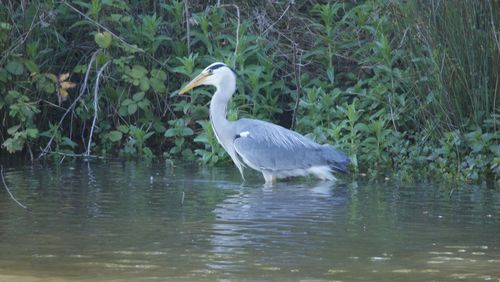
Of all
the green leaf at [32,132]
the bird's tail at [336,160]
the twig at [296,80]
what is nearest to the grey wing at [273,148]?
the bird's tail at [336,160]

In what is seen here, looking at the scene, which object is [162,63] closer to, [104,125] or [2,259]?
[104,125]

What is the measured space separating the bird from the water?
210 millimetres

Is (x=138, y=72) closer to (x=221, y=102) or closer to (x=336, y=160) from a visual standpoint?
(x=221, y=102)

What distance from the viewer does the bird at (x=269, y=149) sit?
10.0 m

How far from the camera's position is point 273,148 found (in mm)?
10273

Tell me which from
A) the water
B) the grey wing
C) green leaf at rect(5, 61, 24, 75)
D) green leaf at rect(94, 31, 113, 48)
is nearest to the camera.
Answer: the water

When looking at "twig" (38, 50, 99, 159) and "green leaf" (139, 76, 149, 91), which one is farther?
"green leaf" (139, 76, 149, 91)

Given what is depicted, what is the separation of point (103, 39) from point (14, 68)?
0.92m

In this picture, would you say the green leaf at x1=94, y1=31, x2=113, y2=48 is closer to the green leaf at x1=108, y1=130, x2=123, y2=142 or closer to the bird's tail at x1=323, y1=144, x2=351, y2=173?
the green leaf at x1=108, y1=130, x2=123, y2=142

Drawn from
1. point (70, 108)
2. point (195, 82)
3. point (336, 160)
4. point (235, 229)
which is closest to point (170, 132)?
point (195, 82)

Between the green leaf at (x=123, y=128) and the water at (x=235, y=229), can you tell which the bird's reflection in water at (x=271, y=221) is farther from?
the green leaf at (x=123, y=128)

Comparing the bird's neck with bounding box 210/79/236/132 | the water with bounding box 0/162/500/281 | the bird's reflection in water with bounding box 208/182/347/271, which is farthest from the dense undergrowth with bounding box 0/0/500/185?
the bird's reflection in water with bounding box 208/182/347/271

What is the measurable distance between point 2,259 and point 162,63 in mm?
5727

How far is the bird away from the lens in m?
10.0
